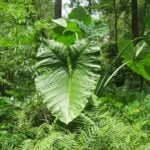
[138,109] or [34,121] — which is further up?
[138,109]

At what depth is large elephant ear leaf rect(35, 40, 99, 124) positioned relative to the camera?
17.5 feet

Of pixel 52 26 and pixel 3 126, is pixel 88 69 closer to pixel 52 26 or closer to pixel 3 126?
pixel 3 126

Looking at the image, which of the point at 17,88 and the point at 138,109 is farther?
the point at 17,88

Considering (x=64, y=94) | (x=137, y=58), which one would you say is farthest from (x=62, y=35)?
(x=64, y=94)

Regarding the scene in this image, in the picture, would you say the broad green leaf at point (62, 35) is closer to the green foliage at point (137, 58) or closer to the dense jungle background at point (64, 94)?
the dense jungle background at point (64, 94)

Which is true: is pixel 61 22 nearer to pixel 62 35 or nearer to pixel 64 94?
pixel 62 35

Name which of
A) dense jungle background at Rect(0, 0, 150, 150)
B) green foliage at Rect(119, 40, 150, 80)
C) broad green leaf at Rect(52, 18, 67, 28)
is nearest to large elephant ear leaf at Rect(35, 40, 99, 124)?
dense jungle background at Rect(0, 0, 150, 150)

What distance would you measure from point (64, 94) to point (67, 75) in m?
0.36

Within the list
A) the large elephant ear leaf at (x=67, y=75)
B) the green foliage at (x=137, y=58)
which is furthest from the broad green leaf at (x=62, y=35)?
the large elephant ear leaf at (x=67, y=75)

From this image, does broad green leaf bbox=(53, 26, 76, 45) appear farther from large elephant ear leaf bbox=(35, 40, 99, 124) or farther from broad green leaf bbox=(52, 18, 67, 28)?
large elephant ear leaf bbox=(35, 40, 99, 124)

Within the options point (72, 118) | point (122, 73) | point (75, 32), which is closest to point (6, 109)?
point (72, 118)

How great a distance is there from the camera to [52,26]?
795 cm

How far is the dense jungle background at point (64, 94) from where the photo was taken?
13.4ft

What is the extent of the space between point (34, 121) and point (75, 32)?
2.14 m
